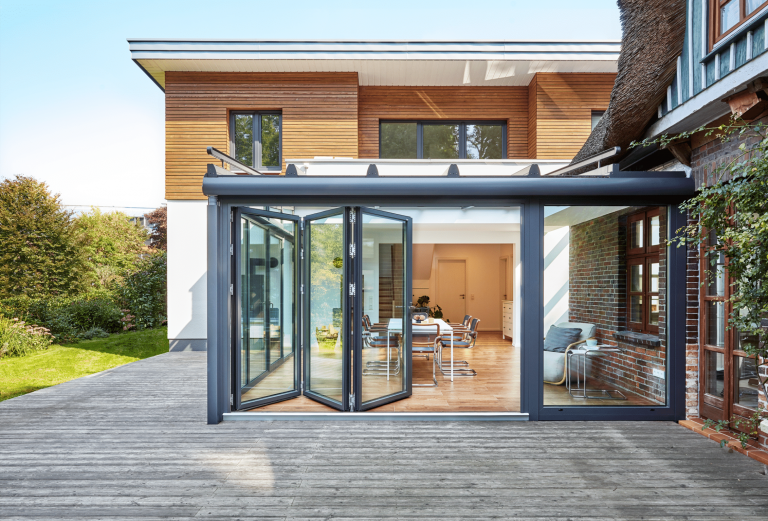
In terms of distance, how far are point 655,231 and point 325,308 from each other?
12.4 feet

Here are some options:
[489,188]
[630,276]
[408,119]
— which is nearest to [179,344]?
[408,119]

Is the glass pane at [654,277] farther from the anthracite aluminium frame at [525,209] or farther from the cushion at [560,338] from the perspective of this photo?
the cushion at [560,338]

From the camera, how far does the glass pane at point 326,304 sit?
484cm

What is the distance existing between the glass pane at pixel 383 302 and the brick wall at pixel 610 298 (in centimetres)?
209

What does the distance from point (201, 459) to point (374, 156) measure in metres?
7.90

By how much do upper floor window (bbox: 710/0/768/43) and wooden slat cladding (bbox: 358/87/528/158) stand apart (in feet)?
21.3

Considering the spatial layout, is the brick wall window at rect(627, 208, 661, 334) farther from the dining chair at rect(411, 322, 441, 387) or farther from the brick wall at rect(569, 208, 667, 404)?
the dining chair at rect(411, 322, 441, 387)

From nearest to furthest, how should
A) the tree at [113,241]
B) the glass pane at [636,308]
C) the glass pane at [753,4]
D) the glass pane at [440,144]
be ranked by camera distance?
the glass pane at [753,4]
the glass pane at [636,308]
the glass pane at [440,144]
the tree at [113,241]

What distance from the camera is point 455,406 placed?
498 cm

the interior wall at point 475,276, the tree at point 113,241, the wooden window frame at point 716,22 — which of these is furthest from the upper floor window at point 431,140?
the tree at point 113,241

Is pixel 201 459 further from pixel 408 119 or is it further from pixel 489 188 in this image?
pixel 408 119

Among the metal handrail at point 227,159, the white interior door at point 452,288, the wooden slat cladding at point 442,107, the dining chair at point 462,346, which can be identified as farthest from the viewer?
the white interior door at point 452,288

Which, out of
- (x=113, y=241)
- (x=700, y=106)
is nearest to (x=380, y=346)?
(x=700, y=106)

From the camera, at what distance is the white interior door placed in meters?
13.9
